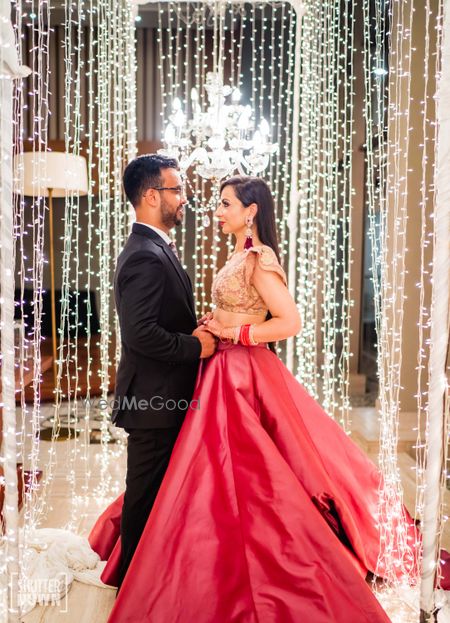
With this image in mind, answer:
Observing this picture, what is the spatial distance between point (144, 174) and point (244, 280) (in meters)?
0.58

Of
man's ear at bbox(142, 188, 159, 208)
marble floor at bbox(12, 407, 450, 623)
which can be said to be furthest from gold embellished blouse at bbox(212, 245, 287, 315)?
marble floor at bbox(12, 407, 450, 623)

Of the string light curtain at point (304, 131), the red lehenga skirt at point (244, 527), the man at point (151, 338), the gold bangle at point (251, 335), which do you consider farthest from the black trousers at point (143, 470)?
the string light curtain at point (304, 131)

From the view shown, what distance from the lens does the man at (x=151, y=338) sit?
2111mm

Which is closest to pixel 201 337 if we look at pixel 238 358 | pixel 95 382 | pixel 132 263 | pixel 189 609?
pixel 238 358

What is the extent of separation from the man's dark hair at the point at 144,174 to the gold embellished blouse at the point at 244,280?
452 millimetres

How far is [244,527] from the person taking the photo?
2.02 metres

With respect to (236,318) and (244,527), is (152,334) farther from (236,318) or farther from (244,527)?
(244,527)

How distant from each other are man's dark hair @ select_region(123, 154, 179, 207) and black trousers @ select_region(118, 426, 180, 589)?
0.93 metres

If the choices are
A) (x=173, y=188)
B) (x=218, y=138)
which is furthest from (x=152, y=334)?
(x=218, y=138)

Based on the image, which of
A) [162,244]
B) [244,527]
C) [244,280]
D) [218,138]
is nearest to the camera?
[244,527]

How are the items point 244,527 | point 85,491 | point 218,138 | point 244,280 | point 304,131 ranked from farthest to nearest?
point 304,131 → point 85,491 → point 218,138 → point 244,280 → point 244,527

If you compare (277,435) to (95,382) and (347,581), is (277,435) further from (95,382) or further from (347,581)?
(95,382)

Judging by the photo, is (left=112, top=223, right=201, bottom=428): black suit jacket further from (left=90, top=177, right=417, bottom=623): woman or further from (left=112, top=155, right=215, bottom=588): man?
(left=90, top=177, right=417, bottom=623): woman

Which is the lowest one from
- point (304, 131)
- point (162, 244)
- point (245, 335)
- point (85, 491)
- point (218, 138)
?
point (85, 491)
